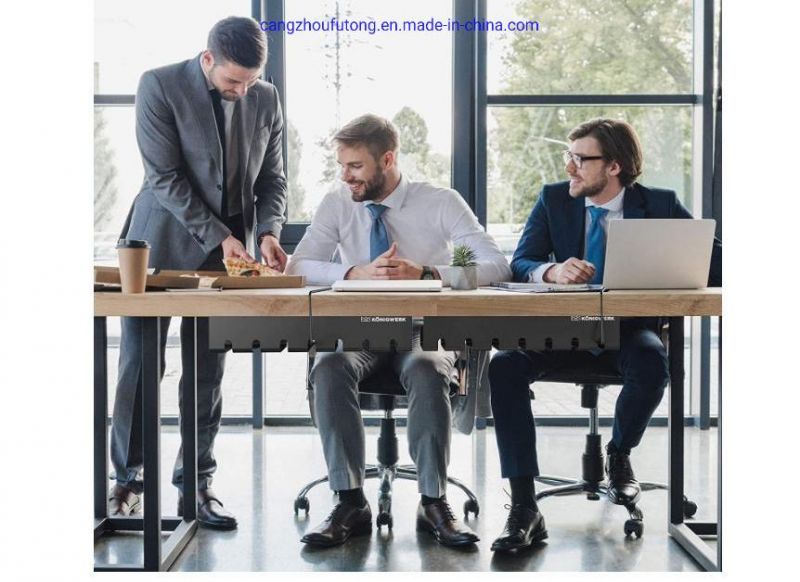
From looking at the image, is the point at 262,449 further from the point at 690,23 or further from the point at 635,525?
the point at 690,23

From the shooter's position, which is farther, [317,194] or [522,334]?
[317,194]

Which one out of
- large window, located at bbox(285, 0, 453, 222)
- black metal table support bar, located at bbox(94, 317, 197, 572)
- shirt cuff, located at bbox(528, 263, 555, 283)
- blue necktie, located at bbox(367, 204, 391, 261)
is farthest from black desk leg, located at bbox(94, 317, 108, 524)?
large window, located at bbox(285, 0, 453, 222)

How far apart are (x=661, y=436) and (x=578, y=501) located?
4.33 ft

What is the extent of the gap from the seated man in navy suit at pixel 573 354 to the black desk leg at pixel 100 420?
1.05 metres

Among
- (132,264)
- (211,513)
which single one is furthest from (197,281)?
(211,513)

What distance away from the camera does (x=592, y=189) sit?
278cm

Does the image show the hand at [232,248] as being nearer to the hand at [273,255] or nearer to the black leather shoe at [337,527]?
the hand at [273,255]

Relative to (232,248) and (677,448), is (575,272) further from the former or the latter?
(232,248)

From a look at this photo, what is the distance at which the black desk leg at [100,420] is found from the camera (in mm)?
2404

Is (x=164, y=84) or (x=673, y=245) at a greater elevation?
(x=164, y=84)

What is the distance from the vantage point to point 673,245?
2.03m

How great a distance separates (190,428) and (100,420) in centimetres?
25
